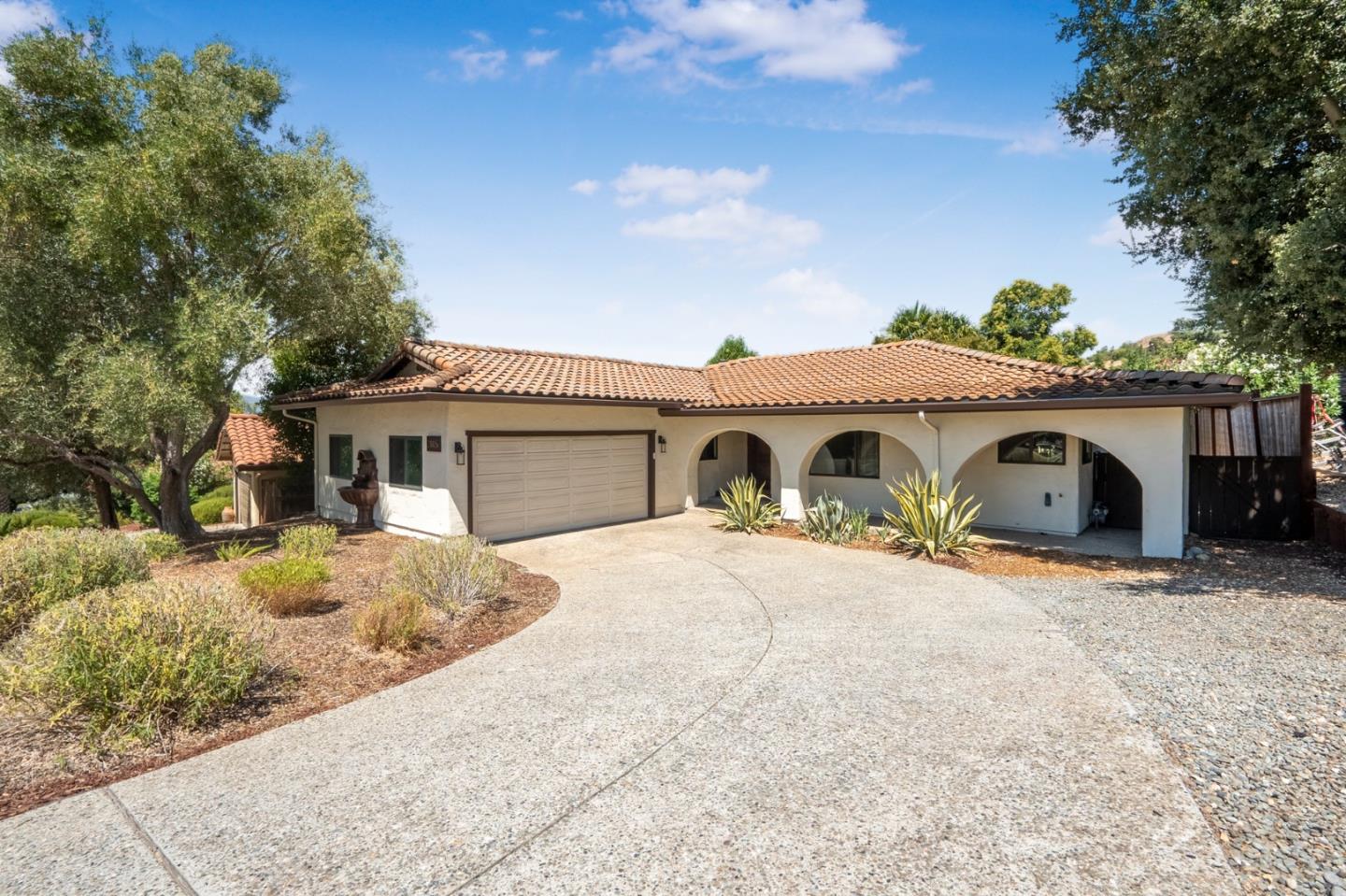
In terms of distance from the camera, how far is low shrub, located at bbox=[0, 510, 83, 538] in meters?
19.2

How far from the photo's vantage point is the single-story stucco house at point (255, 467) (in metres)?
19.1

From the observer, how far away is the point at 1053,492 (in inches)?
497

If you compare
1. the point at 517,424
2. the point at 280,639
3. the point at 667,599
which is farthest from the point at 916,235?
the point at 280,639

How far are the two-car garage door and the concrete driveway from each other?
6458mm

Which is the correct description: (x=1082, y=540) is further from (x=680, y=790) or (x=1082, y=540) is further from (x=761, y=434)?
(x=680, y=790)

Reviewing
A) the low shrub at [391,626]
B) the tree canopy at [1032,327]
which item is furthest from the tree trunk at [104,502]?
the tree canopy at [1032,327]

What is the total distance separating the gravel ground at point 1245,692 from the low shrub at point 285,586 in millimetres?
8158

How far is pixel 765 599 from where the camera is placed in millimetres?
7867

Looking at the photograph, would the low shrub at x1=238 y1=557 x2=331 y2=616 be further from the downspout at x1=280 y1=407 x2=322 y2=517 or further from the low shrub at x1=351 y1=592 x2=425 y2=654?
the downspout at x1=280 y1=407 x2=322 y2=517

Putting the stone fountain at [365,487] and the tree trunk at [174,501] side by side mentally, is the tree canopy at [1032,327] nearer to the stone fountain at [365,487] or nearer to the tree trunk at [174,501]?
the stone fountain at [365,487]

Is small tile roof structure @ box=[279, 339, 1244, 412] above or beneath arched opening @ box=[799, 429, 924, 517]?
above

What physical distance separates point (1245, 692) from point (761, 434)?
10.1 meters

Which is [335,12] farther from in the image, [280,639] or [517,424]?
[280,639]

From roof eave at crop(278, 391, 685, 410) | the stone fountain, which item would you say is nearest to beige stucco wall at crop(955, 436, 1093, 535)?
roof eave at crop(278, 391, 685, 410)
